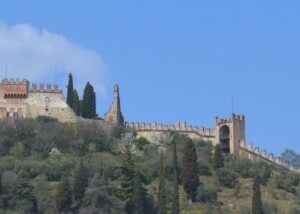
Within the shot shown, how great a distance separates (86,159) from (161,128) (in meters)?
8.73

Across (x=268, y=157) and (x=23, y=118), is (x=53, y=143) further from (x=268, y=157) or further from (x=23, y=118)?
(x=268, y=157)

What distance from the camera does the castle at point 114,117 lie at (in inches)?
3366

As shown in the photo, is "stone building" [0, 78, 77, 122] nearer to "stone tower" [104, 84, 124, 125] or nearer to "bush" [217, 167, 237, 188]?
"stone tower" [104, 84, 124, 125]

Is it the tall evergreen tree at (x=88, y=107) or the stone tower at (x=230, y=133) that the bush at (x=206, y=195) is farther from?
the tall evergreen tree at (x=88, y=107)

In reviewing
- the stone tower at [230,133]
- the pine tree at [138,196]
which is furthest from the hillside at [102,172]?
the stone tower at [230,133]

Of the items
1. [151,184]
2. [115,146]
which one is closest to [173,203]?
[151,184]

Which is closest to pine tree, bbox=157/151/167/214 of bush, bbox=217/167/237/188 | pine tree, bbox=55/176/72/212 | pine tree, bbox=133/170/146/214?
pine tree, bbox=133/170/146/214

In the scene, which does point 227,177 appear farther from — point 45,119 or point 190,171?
point 45,119

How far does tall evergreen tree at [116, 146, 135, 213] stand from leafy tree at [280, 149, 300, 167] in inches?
679

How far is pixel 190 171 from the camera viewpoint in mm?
78375

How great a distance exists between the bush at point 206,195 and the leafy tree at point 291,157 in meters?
11.3

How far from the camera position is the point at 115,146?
85.2 metres

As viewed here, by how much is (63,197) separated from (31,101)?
50.2 ft

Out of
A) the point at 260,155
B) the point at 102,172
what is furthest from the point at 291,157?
the point at 102,172
